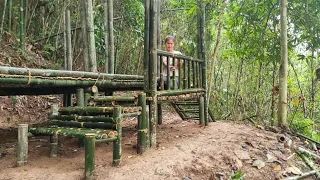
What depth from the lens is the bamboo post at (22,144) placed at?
9.67 ft

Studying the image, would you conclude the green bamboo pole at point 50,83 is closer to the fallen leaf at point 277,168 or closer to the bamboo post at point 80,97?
the bamboo post at point 80,97

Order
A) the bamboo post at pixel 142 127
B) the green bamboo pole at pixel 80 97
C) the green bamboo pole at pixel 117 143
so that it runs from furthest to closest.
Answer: the green bamboo pole at pixel 80 97 < the bamboo post at pixel 142 127 < the green bamboo pole at pixel 117 143

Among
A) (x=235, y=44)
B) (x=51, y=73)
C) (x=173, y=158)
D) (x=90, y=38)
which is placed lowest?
(x=173, y=158)

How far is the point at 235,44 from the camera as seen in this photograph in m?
6.45

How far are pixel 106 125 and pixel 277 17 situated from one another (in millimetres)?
4836

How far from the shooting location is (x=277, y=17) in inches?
245

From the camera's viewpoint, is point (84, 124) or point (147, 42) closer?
point (84, 124)

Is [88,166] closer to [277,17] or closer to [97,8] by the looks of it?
[277,17]

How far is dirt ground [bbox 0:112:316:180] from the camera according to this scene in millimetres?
2914

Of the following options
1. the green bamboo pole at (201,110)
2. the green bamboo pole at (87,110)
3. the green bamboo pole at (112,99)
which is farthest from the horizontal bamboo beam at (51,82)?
the green bamboo pole at (201,110)

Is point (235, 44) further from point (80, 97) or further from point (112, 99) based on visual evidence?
point (80, 97)

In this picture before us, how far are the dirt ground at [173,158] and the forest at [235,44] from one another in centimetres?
128

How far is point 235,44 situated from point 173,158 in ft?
12.7

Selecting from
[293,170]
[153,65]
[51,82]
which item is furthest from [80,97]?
[293,170]
